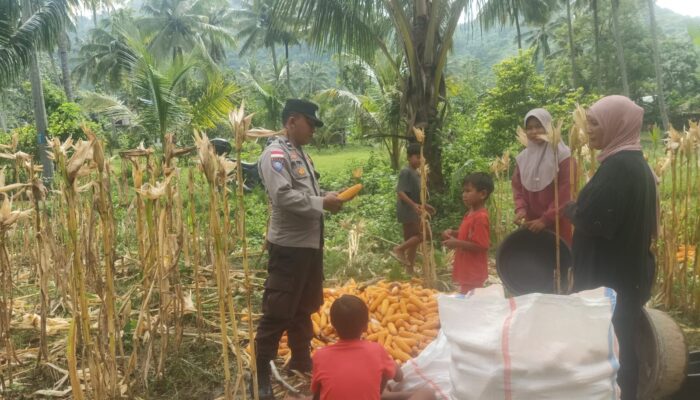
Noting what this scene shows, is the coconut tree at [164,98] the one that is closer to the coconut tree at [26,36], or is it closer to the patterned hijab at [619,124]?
the coconut tree at [26,36]

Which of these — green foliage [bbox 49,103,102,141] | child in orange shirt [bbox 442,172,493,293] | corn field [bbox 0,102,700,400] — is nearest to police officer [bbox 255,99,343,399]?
corn field [bbox 0,102,700,400]

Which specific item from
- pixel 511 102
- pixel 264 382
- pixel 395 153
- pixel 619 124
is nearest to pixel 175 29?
pixel 395 153

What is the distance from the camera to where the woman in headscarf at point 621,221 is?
2.19 meters

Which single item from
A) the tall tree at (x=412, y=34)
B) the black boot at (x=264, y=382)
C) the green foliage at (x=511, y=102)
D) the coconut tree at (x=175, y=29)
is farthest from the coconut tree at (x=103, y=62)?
the black boot at (x=264, y=382)

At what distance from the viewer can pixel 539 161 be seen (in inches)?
133

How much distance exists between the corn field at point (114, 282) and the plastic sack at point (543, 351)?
849 millimetres

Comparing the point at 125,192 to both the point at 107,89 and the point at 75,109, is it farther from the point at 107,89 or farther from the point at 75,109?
the point at 107,89

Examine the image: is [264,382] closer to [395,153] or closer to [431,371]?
[431,371]

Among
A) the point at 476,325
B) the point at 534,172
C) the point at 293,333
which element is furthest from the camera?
the point at 534,172

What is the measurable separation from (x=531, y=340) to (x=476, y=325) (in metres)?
0.19

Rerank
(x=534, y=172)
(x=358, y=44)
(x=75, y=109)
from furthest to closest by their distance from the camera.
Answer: (x=75, y=109) < (x=358, y=44) < (x=534, y=172)

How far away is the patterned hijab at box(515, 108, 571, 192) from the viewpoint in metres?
3.33

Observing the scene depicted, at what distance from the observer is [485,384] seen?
1678mm

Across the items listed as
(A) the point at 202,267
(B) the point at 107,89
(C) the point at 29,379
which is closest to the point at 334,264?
(A) the point at 202,267
